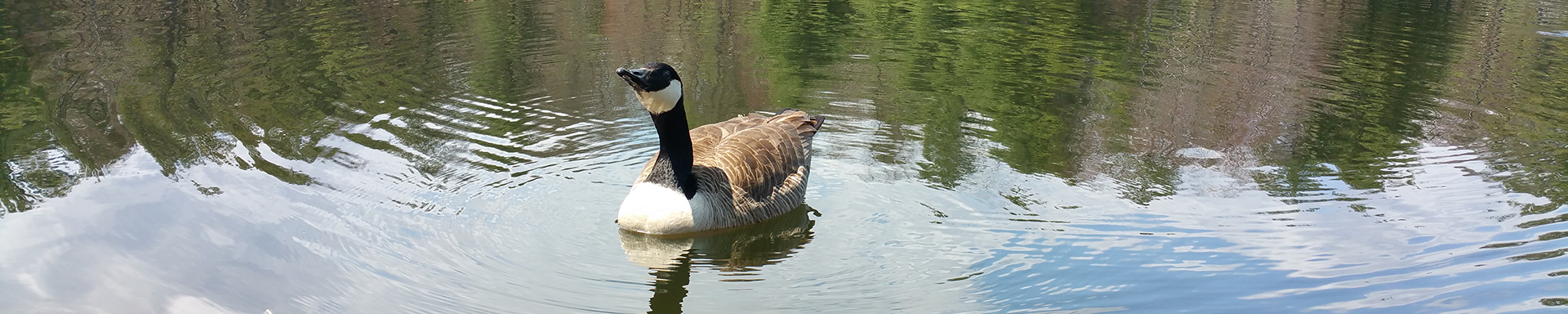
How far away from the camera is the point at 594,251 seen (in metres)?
6.62

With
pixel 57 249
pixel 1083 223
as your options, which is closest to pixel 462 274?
pixel 57 249

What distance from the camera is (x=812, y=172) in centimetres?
841

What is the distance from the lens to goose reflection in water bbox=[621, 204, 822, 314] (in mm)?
6422

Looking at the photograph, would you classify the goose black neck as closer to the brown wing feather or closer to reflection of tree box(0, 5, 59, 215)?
the brown wing feather

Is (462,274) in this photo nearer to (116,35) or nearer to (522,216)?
(522,216)

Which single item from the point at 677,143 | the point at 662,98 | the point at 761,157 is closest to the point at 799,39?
the point at 761,157

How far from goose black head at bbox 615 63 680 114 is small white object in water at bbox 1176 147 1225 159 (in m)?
4.35

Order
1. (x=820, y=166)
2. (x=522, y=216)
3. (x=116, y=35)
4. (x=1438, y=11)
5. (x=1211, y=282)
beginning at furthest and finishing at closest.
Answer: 1. (x=1438, y=11)
2. (x=116, y=35)
3. (x=820, y=166)
4. (x=522, y=216)
5. (x=1211, y=282)

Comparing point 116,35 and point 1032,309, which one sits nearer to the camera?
point 1032,309

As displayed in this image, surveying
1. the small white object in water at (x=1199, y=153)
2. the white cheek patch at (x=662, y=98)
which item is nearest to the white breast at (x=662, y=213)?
the white cheek patch at (x=662, y=98)

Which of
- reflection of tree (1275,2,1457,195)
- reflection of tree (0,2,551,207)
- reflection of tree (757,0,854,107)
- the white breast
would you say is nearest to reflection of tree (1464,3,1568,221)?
reflection of tree (1275,2,1457,195)

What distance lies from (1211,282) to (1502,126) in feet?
18.6

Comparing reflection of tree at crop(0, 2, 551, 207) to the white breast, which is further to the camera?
reflection of tree at crop(0, 2, 551, 207)

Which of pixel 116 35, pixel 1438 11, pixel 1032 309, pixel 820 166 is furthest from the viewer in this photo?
pixel 1438 11
